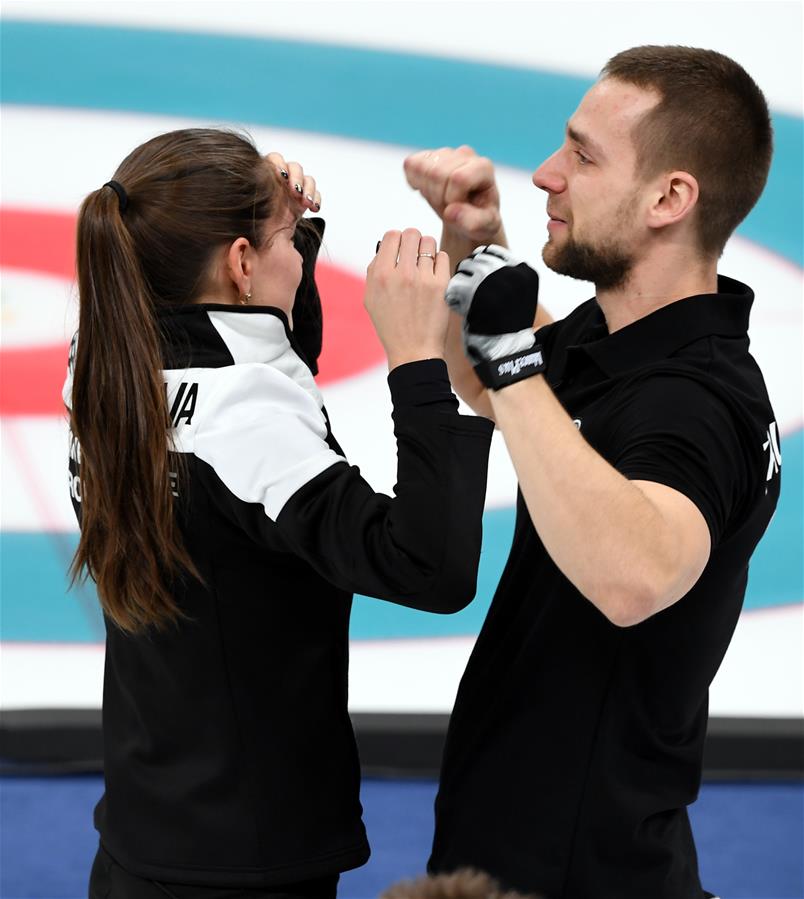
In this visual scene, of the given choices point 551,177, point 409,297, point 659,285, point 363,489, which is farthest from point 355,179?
point 363,489

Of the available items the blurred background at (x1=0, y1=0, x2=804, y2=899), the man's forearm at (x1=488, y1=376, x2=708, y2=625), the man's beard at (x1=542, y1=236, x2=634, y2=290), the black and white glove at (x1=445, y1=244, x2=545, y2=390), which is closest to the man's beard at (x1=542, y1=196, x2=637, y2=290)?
the man's beard at (x1=542, y1=236, x2=634, y2=290)

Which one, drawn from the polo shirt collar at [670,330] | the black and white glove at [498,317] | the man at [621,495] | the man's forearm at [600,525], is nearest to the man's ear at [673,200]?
the man at [621,495]

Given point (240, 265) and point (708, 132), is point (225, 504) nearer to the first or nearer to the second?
point (240, 265)

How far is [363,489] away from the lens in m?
1.26

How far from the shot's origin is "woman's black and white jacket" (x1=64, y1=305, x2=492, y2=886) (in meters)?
1.23

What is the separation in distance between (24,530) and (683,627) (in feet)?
8.67

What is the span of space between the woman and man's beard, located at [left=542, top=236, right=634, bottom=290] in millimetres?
280

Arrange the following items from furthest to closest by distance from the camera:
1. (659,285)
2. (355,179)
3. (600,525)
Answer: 1. (355,179)
2. (659,285)
3. (600,525)

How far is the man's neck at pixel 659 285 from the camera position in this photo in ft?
5.05

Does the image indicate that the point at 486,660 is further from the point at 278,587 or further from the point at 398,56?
the point at 398,56

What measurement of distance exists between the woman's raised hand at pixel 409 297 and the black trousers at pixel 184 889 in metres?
0.61

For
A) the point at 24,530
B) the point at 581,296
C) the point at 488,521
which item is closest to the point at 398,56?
the point at 581,296

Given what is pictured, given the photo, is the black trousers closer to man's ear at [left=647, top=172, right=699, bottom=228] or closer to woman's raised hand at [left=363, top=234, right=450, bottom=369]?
woman's raised hand at [left=363, top=234, right=450, bottom=369]

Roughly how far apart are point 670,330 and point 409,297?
1.17 feet
